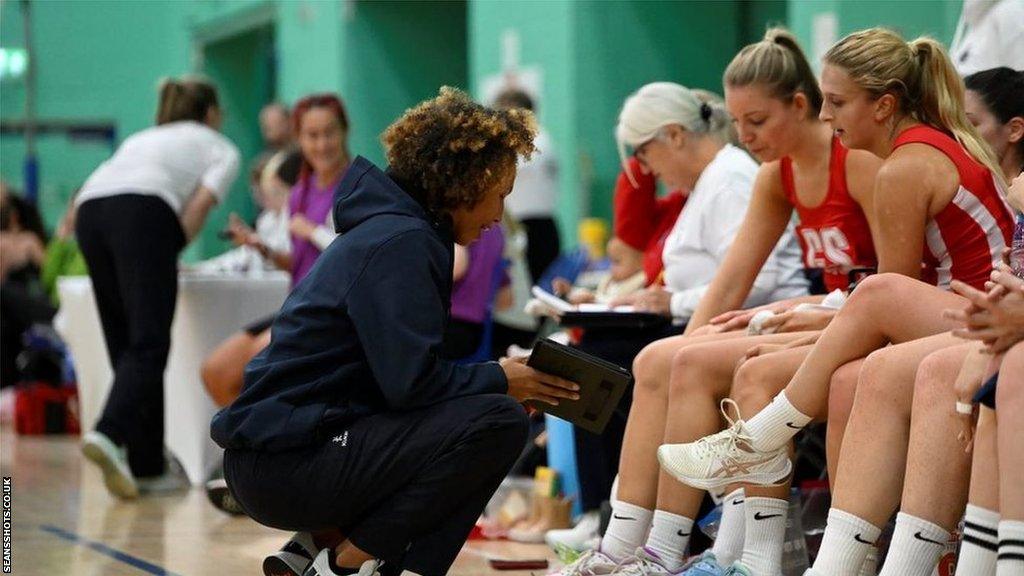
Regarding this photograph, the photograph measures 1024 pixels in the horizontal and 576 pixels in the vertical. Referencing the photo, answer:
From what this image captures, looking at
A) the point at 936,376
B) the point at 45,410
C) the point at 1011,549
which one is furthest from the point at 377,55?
the point at 1011,549

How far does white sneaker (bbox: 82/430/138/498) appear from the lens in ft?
18.6

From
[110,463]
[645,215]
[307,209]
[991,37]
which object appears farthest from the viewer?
[307,209]

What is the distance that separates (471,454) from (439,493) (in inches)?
3.7

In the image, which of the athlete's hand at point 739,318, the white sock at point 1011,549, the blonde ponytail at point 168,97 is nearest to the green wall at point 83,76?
the blonde ponytail at point 168,97

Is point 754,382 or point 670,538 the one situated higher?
point 754,382

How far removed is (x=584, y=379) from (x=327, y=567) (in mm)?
621

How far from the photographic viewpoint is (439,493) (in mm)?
3104

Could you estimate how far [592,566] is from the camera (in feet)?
11.9

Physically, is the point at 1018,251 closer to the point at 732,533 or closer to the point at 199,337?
the point at 732,533

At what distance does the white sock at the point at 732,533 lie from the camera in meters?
3.56

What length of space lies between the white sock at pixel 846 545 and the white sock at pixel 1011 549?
39 centimetres

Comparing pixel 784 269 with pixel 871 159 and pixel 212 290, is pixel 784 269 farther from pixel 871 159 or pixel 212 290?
pixel 212 290

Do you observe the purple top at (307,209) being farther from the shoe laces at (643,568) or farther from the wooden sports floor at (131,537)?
the shoe laces at (643,568)

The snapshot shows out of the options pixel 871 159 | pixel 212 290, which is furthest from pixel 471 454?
pixel 212 290
